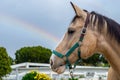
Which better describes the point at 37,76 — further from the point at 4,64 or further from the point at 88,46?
the point at 88,46

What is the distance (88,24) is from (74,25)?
171 millimetres

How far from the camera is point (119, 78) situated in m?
4.52

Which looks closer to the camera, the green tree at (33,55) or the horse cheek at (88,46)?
the horse cheek at (88,46)

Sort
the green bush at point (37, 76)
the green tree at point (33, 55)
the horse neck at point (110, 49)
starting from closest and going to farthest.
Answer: the horse neck at point (110, 49)
the green bush at point (37, 76)
the green tree at point (33, 55)

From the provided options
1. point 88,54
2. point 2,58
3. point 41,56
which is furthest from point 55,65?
point 41,56

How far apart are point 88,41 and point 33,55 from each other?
2315 inches

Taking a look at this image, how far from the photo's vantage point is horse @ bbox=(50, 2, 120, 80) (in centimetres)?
448

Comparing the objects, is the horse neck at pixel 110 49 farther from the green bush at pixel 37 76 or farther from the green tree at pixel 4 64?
the green tree at pixel 4 64

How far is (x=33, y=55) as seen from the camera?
207 ft

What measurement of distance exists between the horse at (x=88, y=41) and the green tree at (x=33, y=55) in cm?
5654

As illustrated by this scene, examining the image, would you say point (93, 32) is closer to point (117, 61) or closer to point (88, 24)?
point (88, 24)

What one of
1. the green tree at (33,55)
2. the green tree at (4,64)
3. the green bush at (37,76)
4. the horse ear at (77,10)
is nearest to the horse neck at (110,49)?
the horse ear at (77,10)

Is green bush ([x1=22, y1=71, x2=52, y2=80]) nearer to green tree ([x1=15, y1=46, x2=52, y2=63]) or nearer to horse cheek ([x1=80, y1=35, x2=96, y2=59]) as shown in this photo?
horse cheek ([x1=80, y1=35, x2=96, y2=59])

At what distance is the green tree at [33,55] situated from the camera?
61.6 m
